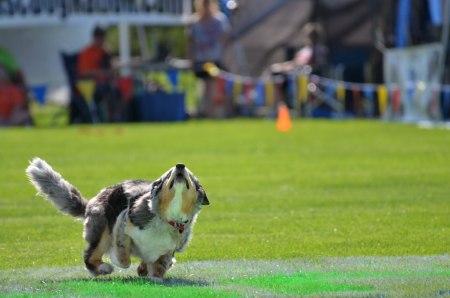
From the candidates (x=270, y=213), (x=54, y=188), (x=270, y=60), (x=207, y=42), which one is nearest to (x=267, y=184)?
(x=270, y=213)

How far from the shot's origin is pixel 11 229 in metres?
11.7

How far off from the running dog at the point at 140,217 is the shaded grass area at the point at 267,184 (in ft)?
3.19

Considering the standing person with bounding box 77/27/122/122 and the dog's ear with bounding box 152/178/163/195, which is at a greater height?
the dog's ear with bounding box 152/178/163/195

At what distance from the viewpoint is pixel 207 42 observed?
102 ft

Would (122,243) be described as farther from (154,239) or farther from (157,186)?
(157,186)

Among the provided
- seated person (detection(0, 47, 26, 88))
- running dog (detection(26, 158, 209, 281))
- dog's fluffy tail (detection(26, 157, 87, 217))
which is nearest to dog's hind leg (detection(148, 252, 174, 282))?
running dog (detection(26, 158, 209, 281))

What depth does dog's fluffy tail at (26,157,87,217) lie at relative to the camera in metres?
8.95

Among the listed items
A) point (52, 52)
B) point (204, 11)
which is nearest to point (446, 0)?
point (204, 11)

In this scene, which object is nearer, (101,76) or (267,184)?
(267,184)

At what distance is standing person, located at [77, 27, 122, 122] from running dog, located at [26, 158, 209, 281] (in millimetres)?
21688

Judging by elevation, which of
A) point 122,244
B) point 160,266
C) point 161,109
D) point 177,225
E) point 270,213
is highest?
point 177,225

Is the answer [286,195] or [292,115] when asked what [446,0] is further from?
[286,195]

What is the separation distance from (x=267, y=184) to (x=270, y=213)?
2908 mm

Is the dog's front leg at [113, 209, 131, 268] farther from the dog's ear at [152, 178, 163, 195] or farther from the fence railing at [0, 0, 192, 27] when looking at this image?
the fence railing at [0, 0, 192, 27]
